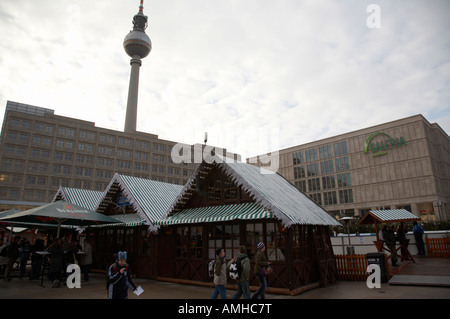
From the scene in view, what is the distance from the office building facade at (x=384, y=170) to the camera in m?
60.0

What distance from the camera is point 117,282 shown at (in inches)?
274

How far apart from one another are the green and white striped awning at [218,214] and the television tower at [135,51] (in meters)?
82.3

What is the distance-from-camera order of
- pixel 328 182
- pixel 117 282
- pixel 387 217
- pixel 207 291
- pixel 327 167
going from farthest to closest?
pixel 327 167 < pixel 328 182 < pixel 387 217 < pixel 207 291 < pixel 117 282

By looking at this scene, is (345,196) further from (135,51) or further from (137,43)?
(135,51)

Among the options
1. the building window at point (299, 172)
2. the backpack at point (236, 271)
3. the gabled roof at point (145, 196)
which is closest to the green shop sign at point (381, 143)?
the building window at point (299, 172)

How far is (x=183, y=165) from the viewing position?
94.9 meters

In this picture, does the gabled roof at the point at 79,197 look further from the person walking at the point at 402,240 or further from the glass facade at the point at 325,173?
the glass facade at the point at 325,173

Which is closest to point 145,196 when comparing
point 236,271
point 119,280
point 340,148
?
point 236,271

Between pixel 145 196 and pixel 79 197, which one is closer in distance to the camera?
pixel 145 196

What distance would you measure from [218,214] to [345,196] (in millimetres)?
63653

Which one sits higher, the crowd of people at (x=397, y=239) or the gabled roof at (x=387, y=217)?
the gabled roof at (x=387, y=217)

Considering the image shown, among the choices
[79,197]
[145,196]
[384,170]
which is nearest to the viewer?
[145,196]

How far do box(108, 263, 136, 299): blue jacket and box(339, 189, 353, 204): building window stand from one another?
69.2 metres
